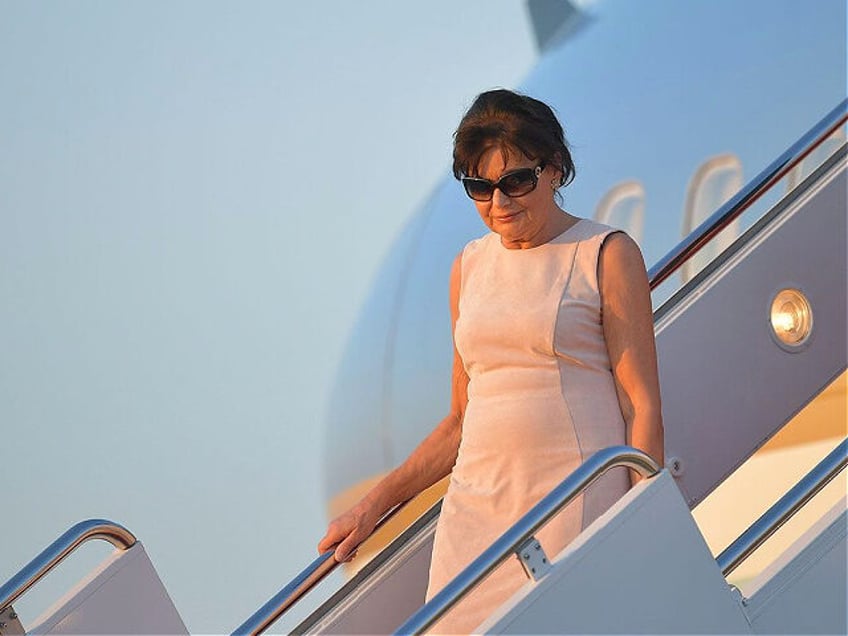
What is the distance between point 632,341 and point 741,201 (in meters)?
1.32

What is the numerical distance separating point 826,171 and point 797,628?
5.66ft

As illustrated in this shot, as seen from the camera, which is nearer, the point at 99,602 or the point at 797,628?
the point at 797,628

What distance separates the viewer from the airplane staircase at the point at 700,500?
2406mm

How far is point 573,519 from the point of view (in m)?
2.69

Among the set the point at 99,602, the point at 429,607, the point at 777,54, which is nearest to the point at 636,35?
the point at 777,54

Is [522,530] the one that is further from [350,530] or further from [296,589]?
[296,589]

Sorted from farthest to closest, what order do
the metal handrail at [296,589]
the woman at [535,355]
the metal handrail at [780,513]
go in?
the metal handrail at [296,589] → the woman at [535,355] → the metal handrail at [780,513]

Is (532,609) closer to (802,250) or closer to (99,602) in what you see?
(99,602)

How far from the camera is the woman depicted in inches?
107

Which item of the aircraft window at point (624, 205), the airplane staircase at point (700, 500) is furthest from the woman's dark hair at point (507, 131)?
the aircraft window at point (624, 205)

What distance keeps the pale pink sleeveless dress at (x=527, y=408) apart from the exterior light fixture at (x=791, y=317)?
1207mm

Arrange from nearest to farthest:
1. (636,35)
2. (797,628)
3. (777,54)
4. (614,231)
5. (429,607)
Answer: (429,607) → (797,628) → (614,231) → (777,54) → (636,35)

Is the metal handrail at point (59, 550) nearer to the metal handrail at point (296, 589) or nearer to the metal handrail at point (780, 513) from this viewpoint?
the metal handrail at point (296, 589)

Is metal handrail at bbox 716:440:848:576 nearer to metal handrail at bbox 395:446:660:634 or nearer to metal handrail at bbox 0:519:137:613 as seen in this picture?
metal handrail at bbox 395:446:660:634
